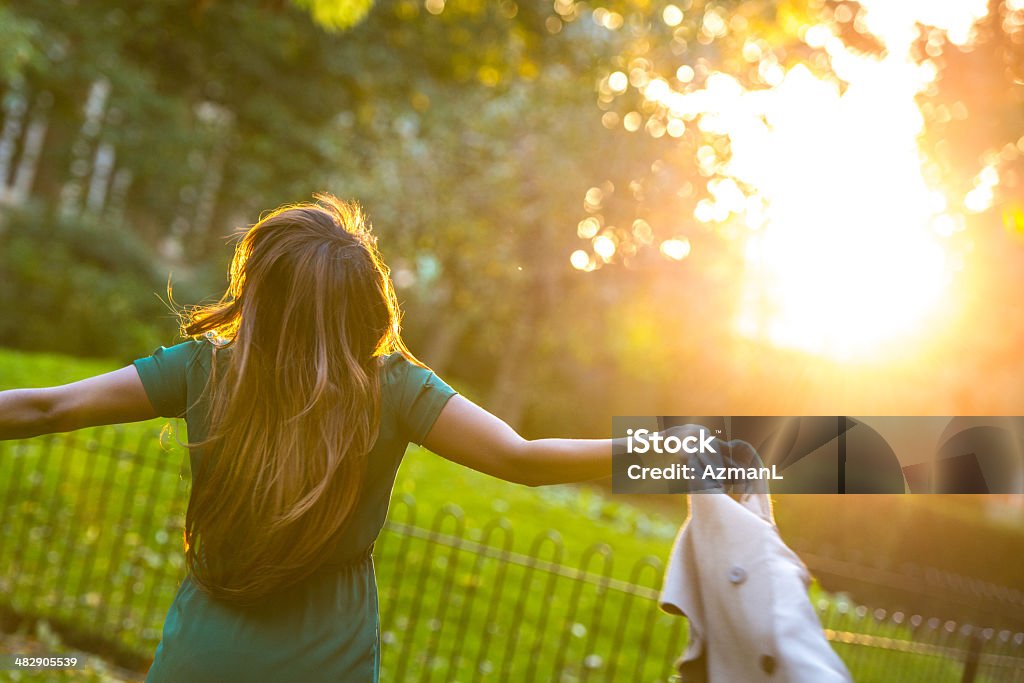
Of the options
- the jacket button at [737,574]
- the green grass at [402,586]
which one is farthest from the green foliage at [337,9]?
the jacket button at [737,574]

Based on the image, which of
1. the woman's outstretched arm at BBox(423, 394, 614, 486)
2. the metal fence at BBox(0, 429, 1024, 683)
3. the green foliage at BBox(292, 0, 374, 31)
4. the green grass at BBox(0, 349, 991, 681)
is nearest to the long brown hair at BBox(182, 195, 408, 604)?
the woman's outstretched arm at BBox(423, 394, 614, 486)

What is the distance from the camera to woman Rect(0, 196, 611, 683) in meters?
1.97

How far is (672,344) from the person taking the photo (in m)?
20.0

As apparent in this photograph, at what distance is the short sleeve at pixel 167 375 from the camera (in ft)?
6.71

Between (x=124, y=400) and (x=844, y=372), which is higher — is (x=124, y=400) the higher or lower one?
the lower one

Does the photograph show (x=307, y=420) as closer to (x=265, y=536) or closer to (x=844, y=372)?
(x=265, y=536)

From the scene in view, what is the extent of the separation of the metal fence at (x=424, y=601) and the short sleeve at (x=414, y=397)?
111 inches

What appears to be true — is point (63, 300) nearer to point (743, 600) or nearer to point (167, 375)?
point (167, 375)

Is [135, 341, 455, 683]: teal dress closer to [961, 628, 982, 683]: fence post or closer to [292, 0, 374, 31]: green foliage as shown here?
[961, 628, 982, 683]: fence post

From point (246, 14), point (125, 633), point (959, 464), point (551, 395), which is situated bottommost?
point (125, 633)

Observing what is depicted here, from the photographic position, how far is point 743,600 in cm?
191

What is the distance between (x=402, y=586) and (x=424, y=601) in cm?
25

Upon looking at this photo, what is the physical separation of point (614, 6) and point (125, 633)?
18.7 feet

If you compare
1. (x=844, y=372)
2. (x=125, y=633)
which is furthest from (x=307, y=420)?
(x=844, y=372)
